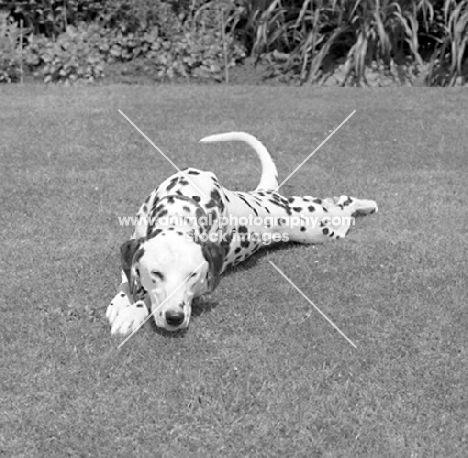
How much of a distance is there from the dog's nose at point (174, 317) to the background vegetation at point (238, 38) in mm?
7774

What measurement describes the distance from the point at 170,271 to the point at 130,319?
0.44 metres

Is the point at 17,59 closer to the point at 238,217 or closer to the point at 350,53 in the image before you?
the point at 350,53

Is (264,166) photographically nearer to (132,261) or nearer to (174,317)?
(132,261)

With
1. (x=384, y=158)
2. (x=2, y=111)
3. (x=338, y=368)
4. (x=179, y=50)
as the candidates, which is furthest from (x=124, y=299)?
(x=179, y=50)

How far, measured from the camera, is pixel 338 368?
4086 millimetres

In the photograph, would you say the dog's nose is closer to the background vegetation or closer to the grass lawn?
the grass lawn

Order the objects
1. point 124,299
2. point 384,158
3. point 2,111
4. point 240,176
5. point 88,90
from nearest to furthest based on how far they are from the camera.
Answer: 1. point 124,299
2. point 240,176
3. point 384,158
4. point 2,111
5. point 88,90

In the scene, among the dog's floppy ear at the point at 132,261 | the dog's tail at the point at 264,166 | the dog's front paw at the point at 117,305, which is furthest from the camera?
the dog's tail at the point at 264,166

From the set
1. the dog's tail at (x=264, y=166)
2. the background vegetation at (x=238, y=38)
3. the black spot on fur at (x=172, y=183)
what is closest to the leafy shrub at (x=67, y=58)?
the background vegetation at (x=238, y=38)

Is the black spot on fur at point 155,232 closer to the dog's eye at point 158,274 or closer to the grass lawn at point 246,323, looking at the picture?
the dog's eye at point 158,274

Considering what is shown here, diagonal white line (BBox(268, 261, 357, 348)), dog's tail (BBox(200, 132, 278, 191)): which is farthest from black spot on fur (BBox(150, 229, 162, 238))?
dog's tail (BBox(200, 132, 278, 191))

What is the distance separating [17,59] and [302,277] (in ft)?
24.9

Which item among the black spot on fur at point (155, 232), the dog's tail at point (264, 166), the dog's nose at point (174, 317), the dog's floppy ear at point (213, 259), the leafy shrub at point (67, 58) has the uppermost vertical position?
the black spot on fur at point (155, 232)

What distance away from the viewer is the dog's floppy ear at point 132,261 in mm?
4293
